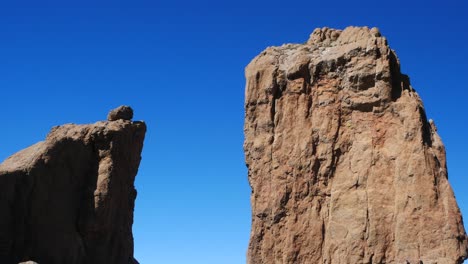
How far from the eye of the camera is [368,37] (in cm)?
3344

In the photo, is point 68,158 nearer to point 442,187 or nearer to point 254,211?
point 254,211

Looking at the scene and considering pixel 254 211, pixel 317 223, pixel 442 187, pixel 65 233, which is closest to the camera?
pixel 442 187

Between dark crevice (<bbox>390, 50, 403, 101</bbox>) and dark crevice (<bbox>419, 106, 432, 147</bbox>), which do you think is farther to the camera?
dark crevice (<bbox>390, 50, 403, 101</bbox>)

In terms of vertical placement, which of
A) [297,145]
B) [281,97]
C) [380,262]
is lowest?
[380,262]

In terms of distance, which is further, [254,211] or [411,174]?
[254,211]

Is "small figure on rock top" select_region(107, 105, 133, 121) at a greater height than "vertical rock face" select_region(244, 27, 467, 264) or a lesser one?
greater

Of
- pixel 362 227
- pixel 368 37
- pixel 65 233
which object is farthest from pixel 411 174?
pixel 65 233

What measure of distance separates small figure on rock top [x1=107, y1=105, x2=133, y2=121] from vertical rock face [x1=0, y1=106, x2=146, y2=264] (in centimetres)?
72

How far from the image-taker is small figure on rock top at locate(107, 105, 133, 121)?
43969 millimetres

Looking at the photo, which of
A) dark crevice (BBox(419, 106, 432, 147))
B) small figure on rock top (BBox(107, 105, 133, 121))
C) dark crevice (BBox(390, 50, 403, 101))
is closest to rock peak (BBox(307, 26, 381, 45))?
dark crevice (BBox(390, 50, 403, 101))

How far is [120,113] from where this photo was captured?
4416 centimetres

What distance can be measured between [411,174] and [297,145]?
22.0ft

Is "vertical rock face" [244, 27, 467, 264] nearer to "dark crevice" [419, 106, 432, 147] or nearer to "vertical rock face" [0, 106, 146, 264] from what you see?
"dark crevice" [419, 106, 432, 147]

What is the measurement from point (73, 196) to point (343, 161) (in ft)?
56.2
